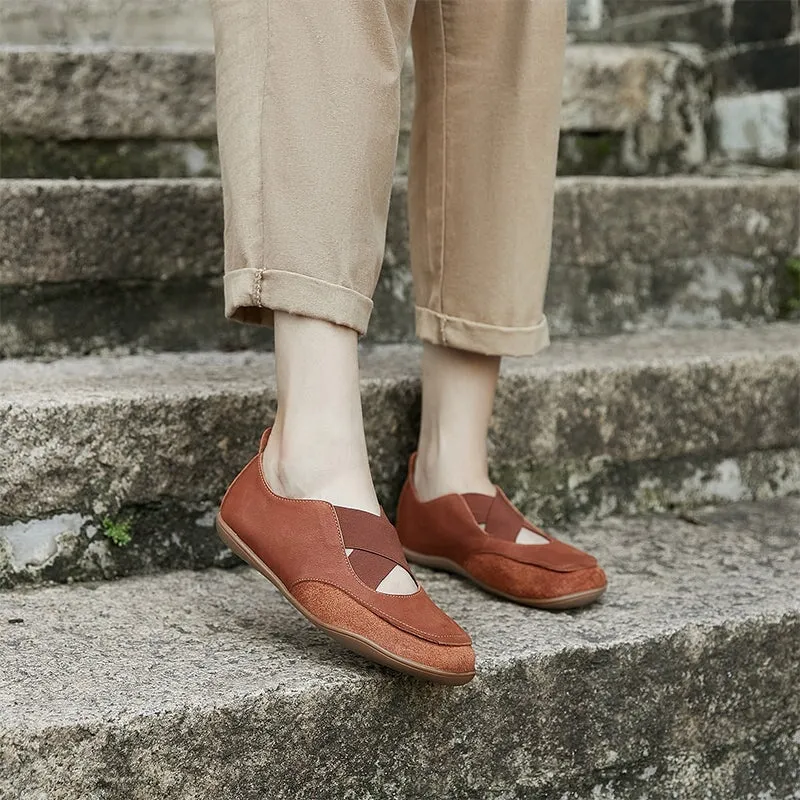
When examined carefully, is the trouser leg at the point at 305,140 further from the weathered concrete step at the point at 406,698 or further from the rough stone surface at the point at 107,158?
the rough stone surface at the point at 107,158

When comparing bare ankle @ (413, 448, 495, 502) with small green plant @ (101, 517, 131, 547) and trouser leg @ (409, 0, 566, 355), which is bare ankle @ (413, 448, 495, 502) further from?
small green plant @ (101, 517, 131, 547)

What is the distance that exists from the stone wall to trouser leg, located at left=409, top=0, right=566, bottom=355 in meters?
1.16

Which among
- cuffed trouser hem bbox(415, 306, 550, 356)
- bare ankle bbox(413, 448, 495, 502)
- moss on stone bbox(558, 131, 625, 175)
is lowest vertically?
bare ankle bbox(413, 448, 495, 502)

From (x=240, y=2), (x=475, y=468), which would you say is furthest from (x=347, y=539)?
(x=240, y=2)

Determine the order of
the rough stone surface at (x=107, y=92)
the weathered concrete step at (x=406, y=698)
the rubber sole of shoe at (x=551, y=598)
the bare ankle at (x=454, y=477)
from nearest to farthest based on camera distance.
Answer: the weathered concrete step at (x=406, y=698) < the rubber sole of shoe at (x=551, y=598) < the bare ankle at (x=454, y=477) < the rough stone surface at (x=107, y=92)

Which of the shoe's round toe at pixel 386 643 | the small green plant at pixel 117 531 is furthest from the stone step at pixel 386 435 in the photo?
the shoe's round toe at pixel 386 643

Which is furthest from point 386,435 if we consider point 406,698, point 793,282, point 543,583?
point 793,282

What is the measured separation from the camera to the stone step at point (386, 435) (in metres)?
1.19

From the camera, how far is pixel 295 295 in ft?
3.31

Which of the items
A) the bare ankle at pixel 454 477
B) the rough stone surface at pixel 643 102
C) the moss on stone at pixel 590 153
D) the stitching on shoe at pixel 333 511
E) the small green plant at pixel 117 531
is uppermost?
the rough stone surface at pixel 643 102

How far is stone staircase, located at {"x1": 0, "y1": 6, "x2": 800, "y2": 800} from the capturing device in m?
0.96

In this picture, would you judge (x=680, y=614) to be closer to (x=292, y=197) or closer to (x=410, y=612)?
(x=410, y=612)

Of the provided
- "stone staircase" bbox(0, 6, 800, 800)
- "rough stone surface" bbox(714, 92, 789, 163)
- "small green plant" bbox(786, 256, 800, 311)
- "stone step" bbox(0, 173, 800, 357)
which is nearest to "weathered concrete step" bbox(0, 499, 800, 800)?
"stone staircase" bbox(0, 6, 800, 800)

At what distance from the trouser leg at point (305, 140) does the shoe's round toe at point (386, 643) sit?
0.93ft
